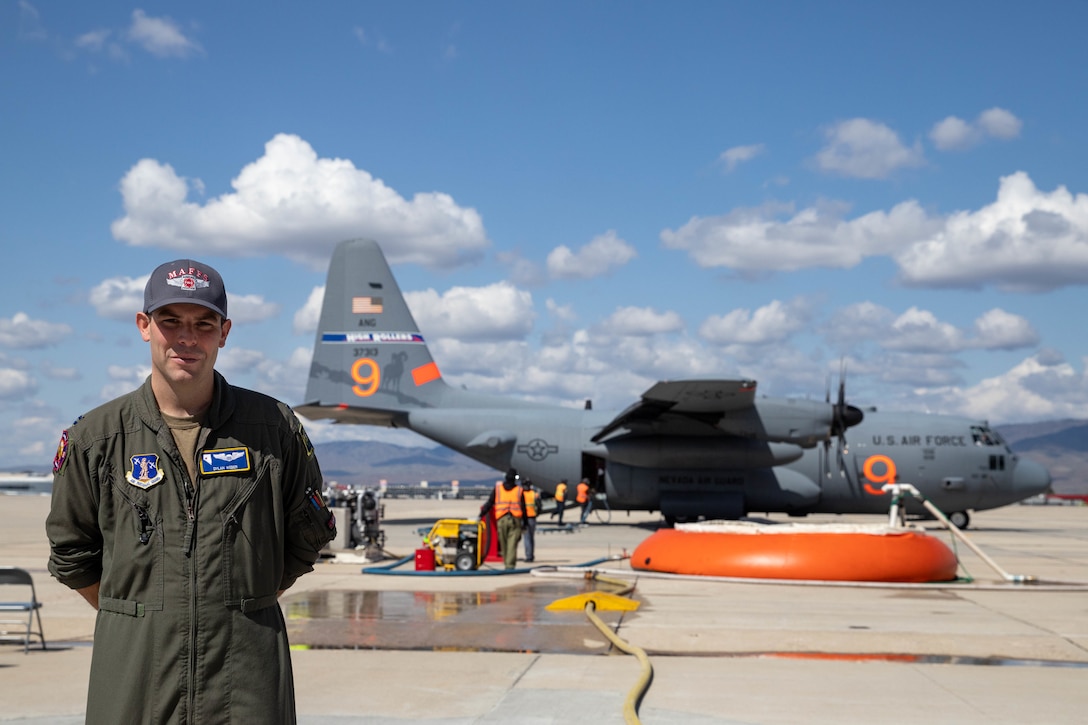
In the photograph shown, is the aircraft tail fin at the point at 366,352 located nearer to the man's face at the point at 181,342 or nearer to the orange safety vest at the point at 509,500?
the orange safety vest at the point at 509,500

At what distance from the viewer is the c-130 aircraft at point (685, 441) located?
83.7 ft

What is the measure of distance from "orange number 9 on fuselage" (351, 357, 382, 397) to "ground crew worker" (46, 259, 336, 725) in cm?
2567

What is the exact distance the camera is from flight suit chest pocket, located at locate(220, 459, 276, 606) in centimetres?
299

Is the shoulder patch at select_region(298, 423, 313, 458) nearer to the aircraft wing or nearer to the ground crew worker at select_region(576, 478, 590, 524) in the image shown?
the aircraft wing

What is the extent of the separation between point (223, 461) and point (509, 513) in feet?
44.4

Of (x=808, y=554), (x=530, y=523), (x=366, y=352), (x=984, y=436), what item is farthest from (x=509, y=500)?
(x=984, y=436)

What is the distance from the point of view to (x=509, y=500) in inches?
640

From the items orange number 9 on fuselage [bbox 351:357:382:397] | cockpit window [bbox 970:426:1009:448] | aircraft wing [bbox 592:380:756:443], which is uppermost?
orange number 9 on fuselage [bbox 351:357:382:397]

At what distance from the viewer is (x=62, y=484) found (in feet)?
9.79

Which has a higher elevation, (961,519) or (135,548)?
(135,548)

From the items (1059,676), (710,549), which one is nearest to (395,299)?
(710,549)

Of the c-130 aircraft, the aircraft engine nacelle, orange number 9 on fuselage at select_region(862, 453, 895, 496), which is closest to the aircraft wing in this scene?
the c-130 aircraft

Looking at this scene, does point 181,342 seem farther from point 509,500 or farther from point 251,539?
point 509,500

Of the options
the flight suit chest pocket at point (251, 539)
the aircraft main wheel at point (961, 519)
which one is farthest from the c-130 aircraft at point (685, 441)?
the flight suit chest pocket at point (251, 539)
